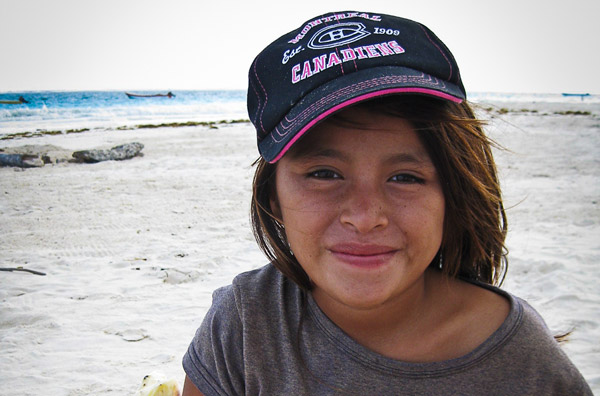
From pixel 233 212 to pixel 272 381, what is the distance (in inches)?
159

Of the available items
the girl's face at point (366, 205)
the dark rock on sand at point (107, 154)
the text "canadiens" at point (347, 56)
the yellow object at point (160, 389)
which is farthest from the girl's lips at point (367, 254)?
the dark rock on sand at point (107, 154)

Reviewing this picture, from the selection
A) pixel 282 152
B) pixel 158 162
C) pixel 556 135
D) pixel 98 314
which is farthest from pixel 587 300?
pixel 556 135

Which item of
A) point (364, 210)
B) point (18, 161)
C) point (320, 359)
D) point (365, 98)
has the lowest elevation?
point (18, 161)

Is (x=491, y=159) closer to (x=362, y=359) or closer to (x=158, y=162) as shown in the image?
(x=362, y=359)

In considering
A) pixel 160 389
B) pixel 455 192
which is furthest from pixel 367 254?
pixel 160 389

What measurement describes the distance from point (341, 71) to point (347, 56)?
4cm

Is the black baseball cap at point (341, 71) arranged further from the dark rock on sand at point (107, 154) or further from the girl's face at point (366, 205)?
the dark rock on sand at point (107, 154)

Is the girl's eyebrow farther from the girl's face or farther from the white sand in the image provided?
the white sand

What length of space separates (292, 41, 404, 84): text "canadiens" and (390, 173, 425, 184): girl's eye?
0.95ft

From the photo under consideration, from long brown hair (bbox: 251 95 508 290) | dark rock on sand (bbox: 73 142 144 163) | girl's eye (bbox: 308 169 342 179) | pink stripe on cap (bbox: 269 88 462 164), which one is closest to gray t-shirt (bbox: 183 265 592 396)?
long brown hair (bbox: 251 95 508 290)

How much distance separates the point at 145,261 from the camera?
12.0 feet

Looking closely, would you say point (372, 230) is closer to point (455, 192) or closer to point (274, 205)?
point (455, 192)

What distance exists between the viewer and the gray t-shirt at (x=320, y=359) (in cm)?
99

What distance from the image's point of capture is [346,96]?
0.91 meters
